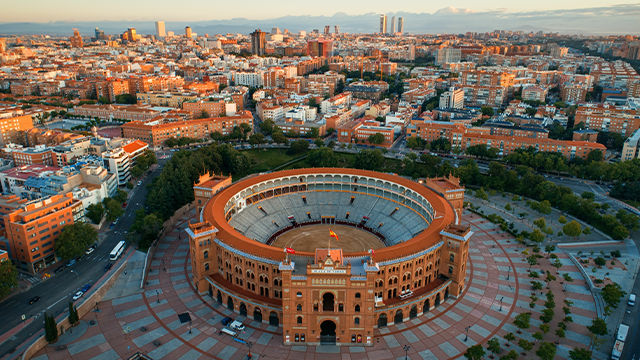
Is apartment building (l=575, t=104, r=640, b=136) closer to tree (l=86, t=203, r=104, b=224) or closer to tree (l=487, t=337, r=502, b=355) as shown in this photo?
tree (l=487, t=337, r=502, b=355)

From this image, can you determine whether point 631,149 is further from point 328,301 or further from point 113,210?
point 113,210

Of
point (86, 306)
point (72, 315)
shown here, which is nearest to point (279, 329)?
point (72, 315)

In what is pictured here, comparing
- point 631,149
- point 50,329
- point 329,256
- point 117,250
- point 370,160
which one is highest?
point 329,256

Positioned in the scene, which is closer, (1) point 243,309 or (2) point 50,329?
(2) point 50,329

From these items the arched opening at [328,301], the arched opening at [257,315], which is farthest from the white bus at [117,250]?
the arched opening at [328,301]

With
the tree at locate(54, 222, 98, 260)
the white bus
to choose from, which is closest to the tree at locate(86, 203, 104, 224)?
the tree at locate(54, 222, 98, 260)

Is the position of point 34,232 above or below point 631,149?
below

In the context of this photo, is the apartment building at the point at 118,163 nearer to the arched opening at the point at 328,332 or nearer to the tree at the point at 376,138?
the arched opening at the point at 328,332

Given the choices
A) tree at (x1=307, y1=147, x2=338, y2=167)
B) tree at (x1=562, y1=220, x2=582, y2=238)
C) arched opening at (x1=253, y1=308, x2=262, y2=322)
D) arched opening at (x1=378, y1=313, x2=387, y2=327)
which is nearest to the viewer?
arched opening at (x1=378, y1=313, x2=387, y2=327)
